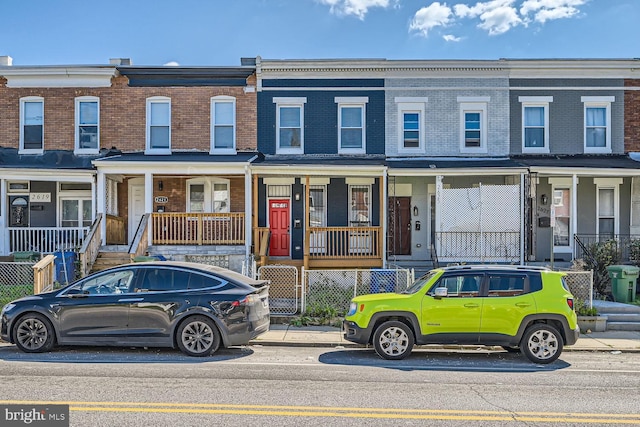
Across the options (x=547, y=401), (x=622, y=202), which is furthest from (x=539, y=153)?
(x=547, y=401)

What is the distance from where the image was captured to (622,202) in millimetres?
18047

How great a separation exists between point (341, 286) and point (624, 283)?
301 inches

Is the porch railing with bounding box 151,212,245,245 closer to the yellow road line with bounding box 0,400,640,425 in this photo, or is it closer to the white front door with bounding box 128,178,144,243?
the white front door with bounding box 128,178,144,243

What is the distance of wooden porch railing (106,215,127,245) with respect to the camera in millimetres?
16644

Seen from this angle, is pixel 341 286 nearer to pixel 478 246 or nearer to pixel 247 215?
pixel 247 215

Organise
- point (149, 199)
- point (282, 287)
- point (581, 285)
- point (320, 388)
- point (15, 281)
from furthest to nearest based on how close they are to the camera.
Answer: point (149, 199), point (282, 287), point (15, 281), point (581, 285), point (320, 388)

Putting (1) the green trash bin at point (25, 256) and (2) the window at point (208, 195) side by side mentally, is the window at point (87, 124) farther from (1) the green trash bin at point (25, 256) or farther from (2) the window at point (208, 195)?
(1) the green trash bin at point (25, 256)

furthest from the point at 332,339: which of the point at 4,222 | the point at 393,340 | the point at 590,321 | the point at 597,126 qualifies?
the point at 597,126

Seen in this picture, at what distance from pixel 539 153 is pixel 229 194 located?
11.0 metres

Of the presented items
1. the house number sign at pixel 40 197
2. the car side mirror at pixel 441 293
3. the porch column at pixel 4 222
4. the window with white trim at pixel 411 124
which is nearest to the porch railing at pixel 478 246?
the window with white trim at pixel 411 124

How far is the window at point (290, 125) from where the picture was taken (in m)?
18.3

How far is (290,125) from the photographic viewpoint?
18.4 metres

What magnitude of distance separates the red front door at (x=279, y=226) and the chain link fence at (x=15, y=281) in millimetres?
7565

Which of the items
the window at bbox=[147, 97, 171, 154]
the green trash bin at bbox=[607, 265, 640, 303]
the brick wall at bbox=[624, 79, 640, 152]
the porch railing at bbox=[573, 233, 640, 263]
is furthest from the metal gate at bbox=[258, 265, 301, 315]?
the brick wall at bbox=[624, 79, 640, 152]
